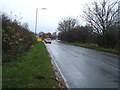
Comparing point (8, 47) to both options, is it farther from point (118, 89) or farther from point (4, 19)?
point (118, 89)

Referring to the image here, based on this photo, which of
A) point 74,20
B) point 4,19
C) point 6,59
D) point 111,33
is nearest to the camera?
point 6,59

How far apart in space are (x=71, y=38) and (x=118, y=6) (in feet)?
108

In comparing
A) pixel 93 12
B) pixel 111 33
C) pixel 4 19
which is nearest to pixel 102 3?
pixel 93 12

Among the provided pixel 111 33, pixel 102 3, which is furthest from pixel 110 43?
pixel 102 3

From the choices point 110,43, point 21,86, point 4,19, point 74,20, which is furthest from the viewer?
point 74,20

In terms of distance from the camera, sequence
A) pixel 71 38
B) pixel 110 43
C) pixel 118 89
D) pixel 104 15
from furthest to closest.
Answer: pixel 71 38, pixel 104 15, pixel 110 43, pixel 118 89

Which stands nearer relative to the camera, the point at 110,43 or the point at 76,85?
the point at 76,85

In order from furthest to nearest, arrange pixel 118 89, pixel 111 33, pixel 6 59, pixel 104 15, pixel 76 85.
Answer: pixel 104 15
pixel 111 33
pixel 6 59
pixel 76 85
pixel 118 89

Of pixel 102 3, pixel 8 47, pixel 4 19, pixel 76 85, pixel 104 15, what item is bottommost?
pixel 76 85

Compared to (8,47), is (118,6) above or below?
above

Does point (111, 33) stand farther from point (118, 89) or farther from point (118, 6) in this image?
point (118, 89)

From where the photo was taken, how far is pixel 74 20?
263 feet

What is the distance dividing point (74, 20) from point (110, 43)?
173 ft

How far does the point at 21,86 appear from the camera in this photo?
5.43 m
